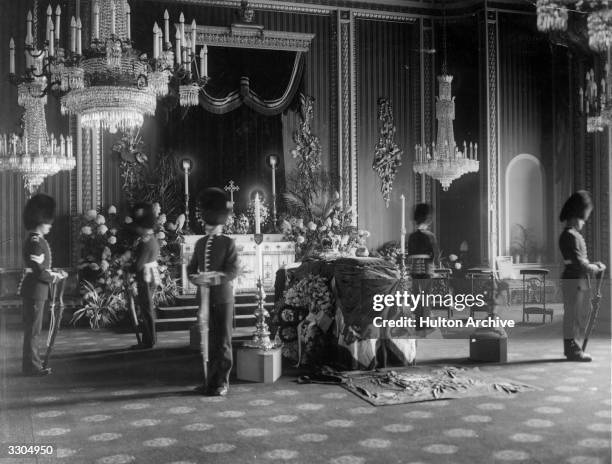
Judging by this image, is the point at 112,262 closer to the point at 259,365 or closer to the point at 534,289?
the point at 259,365

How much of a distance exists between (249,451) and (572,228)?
12.1ft

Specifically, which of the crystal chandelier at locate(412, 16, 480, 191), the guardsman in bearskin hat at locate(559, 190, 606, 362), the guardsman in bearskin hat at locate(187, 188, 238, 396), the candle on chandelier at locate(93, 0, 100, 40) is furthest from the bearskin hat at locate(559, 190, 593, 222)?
the candle on chandelier at locate(93, 0, 100, 40)

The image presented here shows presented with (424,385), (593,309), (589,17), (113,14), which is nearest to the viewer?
(589,17)

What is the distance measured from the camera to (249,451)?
3.93 meters

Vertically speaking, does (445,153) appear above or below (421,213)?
above

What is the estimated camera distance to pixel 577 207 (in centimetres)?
611

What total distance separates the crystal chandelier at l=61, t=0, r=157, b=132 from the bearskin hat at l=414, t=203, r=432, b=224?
4902 mm

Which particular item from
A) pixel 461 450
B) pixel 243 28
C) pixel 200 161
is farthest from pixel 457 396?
pixel 243 28

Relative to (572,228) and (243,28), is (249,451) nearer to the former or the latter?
(572,228)

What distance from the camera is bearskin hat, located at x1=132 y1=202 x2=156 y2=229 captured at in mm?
9134

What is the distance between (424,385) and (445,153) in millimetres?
5753

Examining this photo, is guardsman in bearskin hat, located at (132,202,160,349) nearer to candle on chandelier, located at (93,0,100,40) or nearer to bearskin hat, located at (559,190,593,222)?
candle on chandelier, located at (93,0,100,40)

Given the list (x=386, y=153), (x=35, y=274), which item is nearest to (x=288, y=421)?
(x=35, y=274)
